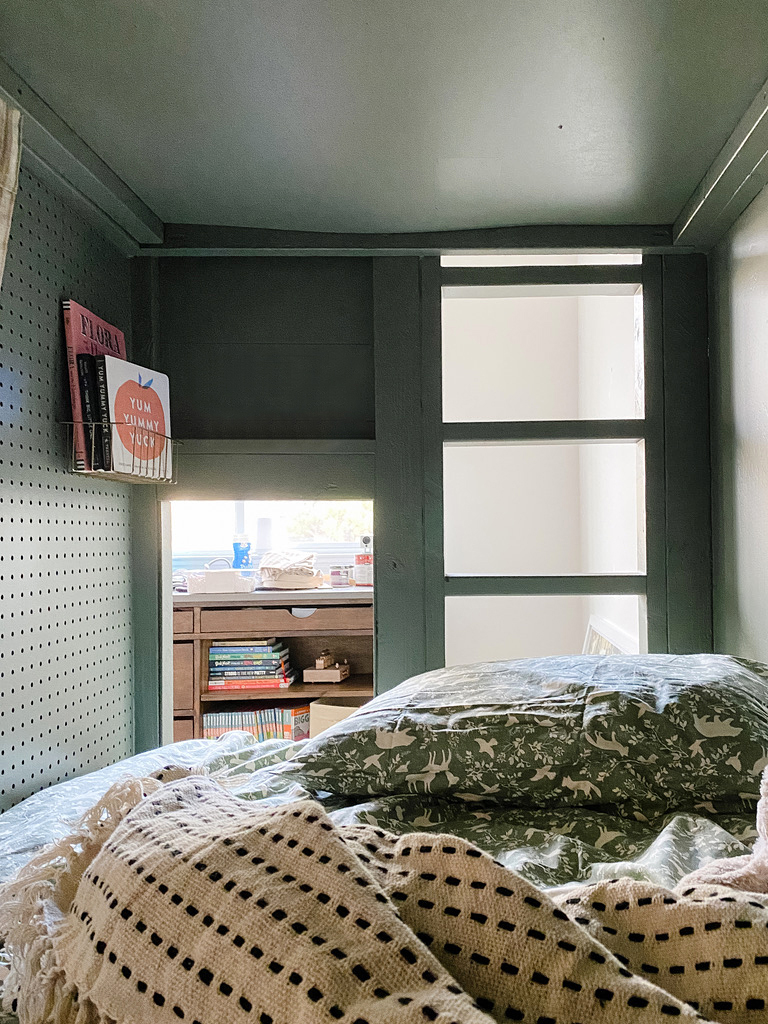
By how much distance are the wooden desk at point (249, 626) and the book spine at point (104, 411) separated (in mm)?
2044

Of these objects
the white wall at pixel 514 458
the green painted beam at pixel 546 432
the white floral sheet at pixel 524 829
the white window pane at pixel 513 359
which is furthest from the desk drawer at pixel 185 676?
the white floral sheet at pixel 524 829

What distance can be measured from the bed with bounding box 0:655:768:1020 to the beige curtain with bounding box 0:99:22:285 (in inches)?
35.4

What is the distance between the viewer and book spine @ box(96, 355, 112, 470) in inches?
63.5

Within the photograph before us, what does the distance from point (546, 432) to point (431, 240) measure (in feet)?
1.83

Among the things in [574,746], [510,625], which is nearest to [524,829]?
[574,746]

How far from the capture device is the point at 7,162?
1.23 metres

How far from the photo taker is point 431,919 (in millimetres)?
586

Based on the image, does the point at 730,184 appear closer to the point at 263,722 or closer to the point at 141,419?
the point at 141,419

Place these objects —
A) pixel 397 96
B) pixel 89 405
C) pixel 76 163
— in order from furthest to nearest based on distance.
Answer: pixel 89 405 → pixel 76 163 → pixel 397 96

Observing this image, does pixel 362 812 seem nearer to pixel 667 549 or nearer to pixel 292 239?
pixel 667 549

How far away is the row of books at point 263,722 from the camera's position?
11.9ft

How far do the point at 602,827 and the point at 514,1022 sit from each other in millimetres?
694

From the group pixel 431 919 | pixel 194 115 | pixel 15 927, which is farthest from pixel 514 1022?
pixel 194 115

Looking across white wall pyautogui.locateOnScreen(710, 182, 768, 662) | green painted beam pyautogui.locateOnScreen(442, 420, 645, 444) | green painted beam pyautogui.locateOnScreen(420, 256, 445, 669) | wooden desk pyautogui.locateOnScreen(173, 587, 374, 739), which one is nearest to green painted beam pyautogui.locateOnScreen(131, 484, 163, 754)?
green painted beam pyautogui.locateOnScreen(420, 256, 445, 669)
